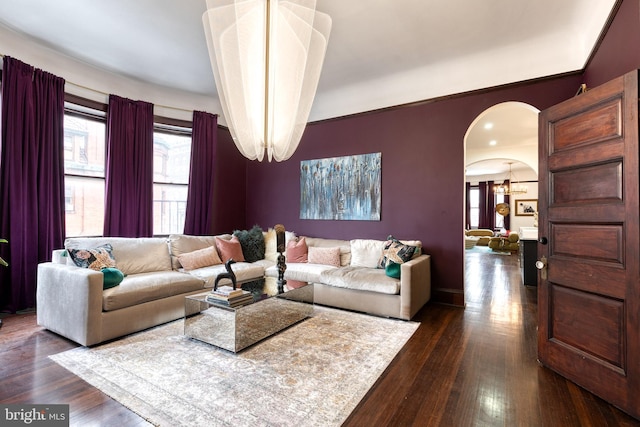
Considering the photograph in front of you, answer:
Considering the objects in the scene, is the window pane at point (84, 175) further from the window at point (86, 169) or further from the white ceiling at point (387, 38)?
the white ceiling at point (387, 38)

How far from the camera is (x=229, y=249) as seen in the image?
430 cm

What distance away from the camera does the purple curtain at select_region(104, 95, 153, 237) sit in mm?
4098

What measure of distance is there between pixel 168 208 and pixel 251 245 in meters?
1.60

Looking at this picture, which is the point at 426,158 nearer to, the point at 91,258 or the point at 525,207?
the point at 91,258

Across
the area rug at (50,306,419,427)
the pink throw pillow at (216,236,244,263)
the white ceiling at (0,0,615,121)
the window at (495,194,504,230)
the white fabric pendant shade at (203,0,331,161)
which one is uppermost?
the white ceiling at (0,0,615,121)

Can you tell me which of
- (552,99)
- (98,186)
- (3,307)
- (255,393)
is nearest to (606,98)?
(552,99)

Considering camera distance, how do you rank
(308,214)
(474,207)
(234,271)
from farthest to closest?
(474,207), (308,214), (234,271)

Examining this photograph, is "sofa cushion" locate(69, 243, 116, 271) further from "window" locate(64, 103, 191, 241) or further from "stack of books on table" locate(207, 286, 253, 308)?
"window" locate(64, 103, 191, 241)

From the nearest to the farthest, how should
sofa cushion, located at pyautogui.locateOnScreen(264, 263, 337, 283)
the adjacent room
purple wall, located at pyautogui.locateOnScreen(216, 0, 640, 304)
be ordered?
the adjacent room < purple wall, located at pyautogui.locateOnScreen(216, 0, 640, 304) < sofa cushion, located at pyautogui.locateOnScreen(264, 263, 337, 283)

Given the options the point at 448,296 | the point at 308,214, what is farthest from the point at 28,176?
the point at 448,296

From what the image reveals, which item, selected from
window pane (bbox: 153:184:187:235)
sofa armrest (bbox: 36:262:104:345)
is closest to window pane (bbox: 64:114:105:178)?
window pane (bbox: 153:184:187:235)

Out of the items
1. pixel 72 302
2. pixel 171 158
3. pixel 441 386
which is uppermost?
pixel 171 158

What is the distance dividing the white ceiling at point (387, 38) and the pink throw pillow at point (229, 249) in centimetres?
239

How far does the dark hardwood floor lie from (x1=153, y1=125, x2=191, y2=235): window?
210 centimetres
